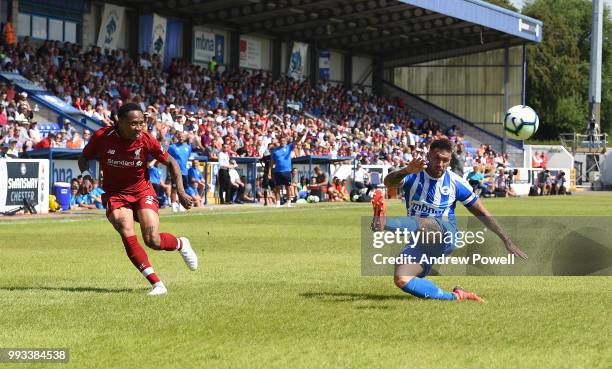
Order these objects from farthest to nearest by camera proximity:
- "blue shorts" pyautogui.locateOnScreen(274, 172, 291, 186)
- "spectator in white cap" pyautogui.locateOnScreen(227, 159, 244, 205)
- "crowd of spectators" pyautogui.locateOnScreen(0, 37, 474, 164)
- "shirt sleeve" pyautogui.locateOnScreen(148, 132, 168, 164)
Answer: "crowd of spectators" pyautogui.locateOnScreen(0, 37, 474, 164) < "spectator in white cap" pyautogui.locateOnScreen(227, 159, 244, 205) < "blue shorts" pyautogui.locateOnScreen(274, 172, 291, 186) < "shirt sleeve" pyautogui.locateOnScreen(148, 132, 168, 164)

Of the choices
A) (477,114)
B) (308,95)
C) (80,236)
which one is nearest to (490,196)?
(308,95)

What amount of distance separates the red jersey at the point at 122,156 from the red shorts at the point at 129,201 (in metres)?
0.05

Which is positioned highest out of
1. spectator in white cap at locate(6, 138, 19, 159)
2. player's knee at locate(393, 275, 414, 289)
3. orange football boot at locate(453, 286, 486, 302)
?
spectator in white cap at locate(6, 138, 19, 159)

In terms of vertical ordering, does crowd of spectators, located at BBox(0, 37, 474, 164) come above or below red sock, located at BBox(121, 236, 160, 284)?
above

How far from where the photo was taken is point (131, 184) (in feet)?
34.6

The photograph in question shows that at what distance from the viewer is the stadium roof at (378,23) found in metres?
50.2

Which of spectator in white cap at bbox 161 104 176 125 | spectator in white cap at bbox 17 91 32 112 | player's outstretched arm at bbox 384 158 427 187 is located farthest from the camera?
spectator in white cap at bbox 161 104 176 125

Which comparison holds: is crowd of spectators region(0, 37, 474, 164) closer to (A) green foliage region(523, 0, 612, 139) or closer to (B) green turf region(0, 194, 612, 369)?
(B) green turf region(0, 194, 612, 369)

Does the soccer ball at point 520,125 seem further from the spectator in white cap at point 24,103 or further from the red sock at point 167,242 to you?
the red sock at point 167,242

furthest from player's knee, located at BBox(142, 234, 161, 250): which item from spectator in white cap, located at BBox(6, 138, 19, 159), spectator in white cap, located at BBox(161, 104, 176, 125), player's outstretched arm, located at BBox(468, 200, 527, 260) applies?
spectator in white cap, located at BBox(161, 104, 176, 125)

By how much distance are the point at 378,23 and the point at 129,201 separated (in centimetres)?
4755

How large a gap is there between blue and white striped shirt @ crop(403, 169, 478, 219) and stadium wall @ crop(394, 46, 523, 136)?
56.7m

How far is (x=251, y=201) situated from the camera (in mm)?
34625

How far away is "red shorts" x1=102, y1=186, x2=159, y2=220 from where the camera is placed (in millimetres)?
10438
